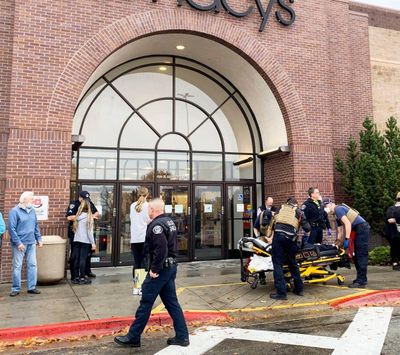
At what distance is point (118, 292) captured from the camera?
22.9 feet

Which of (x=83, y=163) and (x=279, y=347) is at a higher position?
(x=83, y=163)

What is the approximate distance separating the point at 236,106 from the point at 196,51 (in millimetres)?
2303

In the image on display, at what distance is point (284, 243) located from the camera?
6.43 meters

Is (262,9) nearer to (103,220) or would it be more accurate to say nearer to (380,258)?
(103,220)

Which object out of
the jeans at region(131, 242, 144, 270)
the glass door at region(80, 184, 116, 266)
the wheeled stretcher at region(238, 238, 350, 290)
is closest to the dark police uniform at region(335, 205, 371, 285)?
the wheeled stretcher at region(238, 238, 350, 290)

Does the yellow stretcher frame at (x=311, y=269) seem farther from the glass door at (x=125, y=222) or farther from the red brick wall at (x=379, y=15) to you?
the red brick wall at (x=379, y=15)

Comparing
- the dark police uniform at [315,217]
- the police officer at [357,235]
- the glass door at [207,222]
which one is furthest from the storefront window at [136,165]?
the police officer at [357,235]

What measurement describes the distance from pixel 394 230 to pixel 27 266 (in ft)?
27.9

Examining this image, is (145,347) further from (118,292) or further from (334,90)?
(334,90)

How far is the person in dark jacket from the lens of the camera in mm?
9258

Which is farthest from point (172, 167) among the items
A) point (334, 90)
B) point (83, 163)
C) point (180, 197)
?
point (334, 90)

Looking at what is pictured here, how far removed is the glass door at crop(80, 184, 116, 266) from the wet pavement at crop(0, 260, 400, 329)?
1.42 meters

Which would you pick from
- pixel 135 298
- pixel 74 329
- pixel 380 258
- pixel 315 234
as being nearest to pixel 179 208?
pixel 315 234

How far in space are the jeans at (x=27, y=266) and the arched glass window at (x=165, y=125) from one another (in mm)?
3523
